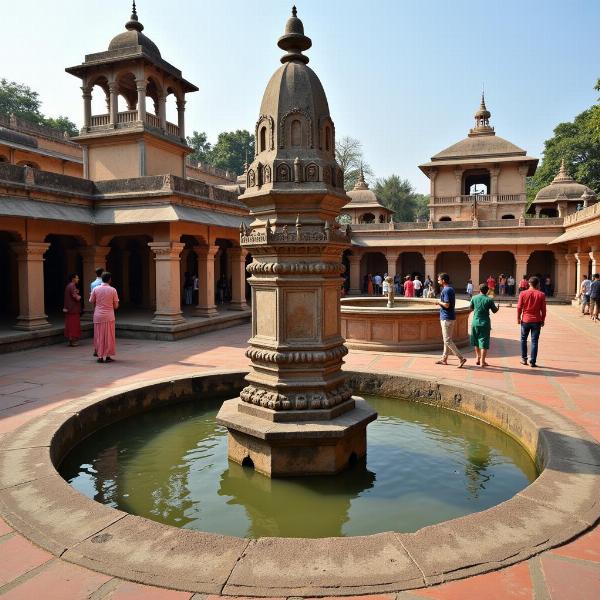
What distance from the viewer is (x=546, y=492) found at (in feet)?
11.4

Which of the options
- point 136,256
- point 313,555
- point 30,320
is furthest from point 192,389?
point 136,256

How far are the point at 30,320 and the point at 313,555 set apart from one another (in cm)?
1091

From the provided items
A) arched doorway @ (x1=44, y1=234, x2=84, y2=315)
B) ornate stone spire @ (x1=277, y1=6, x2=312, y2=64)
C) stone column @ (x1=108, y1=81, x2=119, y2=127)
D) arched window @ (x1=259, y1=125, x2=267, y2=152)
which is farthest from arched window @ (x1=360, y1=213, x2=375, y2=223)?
arched window @ (x1=259, y1=125, x2=267, y2=152)

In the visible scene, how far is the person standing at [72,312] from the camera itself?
11.1 meters

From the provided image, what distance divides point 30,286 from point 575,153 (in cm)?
4334

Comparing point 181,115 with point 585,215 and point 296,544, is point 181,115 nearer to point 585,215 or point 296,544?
point 585,215

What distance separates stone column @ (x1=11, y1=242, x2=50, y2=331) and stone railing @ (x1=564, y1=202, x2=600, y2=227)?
18552 millimetres

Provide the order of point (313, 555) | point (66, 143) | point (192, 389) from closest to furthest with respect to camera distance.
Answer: point (313, 555) < point (192, 389) < point (66, 143)

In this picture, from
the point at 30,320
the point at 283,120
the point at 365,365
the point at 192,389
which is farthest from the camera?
the point at 30,320

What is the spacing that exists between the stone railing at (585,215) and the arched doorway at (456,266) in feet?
21.2

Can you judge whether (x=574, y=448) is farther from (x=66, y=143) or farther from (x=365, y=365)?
(x=66, y=143)

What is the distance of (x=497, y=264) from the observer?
2912 cm

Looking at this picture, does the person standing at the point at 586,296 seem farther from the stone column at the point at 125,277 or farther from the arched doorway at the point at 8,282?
the arched doorway at the point at 8,282

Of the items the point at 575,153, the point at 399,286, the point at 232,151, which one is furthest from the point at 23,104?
the point at 575,153
